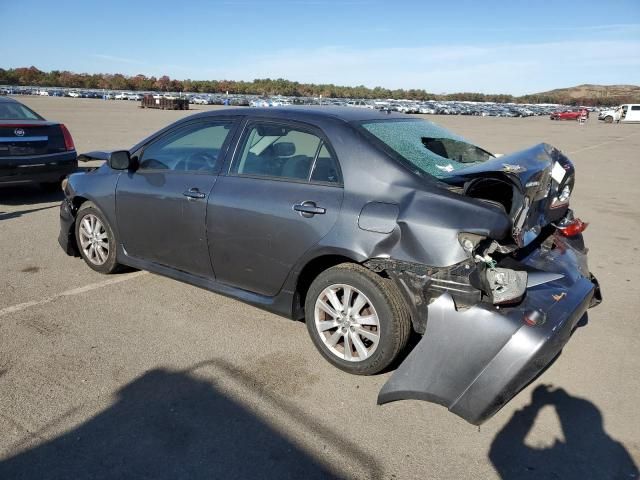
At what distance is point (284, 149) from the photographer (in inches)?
146

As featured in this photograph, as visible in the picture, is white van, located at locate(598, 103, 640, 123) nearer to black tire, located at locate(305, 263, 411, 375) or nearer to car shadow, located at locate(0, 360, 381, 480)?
black tire, located at locate(305, 263, 411, 375)

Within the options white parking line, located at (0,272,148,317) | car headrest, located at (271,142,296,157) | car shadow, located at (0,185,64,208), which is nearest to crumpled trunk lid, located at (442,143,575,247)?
car headrest, located at (271,142,296,157)

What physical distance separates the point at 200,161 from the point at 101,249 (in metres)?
1.56

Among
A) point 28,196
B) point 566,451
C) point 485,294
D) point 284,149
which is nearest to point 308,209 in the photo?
point 284,149

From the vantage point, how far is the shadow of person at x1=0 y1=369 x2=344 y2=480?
2391 millimetres

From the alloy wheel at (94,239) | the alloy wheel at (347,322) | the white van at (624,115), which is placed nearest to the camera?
the alloy wheel at (347,322)

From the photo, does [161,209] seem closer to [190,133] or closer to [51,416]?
[190,133]

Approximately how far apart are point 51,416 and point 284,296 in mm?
1565

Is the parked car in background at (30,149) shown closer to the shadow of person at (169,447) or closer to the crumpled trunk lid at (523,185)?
the shadow of person at (169,447)

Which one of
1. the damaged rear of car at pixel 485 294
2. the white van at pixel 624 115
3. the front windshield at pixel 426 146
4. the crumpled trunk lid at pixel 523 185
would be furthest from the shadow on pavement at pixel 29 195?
the white van at pixel 624 115

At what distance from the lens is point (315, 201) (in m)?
3.28

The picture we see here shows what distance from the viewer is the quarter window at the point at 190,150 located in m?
3.95

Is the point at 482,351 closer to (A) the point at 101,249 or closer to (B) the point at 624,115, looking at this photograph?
(A) the point at 101,249

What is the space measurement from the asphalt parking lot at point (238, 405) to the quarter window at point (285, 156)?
1.23m
